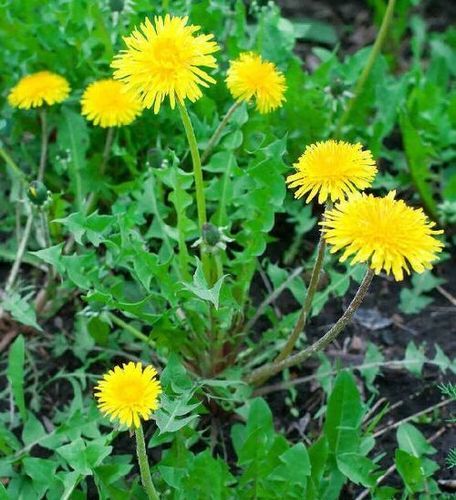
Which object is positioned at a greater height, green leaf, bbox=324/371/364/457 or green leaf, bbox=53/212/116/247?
green leaf, bbox=53/212/116/247

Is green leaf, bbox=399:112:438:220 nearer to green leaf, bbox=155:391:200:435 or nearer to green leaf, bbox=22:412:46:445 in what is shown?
green leaf, bbox=155:391:200:435

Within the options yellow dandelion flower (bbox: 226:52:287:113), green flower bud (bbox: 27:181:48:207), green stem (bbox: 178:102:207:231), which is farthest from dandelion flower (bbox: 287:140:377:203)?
green flower bud (bbox: 27:181:48:207)

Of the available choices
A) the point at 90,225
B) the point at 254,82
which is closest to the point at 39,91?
the point at 90,225

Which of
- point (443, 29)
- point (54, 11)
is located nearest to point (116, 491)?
point (54, 11)

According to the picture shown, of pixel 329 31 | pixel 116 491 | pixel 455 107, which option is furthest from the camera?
pixel 329 31

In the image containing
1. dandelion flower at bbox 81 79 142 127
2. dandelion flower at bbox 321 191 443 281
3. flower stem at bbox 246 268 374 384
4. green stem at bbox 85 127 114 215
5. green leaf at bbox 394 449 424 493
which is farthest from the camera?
green stem at bbox 85 127 114 215

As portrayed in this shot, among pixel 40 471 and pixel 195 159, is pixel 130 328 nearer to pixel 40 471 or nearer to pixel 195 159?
pixel 40 471

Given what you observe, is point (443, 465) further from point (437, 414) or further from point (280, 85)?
point (280, 85)
